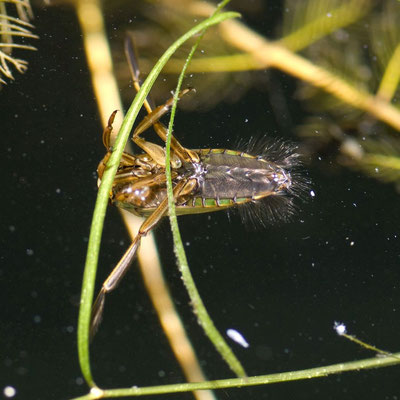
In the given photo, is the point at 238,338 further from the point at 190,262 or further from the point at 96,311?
the point at 96,311

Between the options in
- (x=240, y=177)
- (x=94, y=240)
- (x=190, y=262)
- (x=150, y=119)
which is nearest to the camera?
(x=94, y=240)

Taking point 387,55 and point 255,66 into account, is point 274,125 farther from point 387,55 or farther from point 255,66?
point 387,55

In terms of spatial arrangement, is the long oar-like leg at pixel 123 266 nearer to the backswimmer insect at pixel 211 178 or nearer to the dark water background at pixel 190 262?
the backswimmer insect at pixel 211 178

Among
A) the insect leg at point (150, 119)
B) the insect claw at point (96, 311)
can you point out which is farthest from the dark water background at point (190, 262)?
the insect claw at point (96, 311)

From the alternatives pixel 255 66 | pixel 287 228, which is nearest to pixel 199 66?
pixel 255 66

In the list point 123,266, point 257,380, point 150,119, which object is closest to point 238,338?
point 257,380
